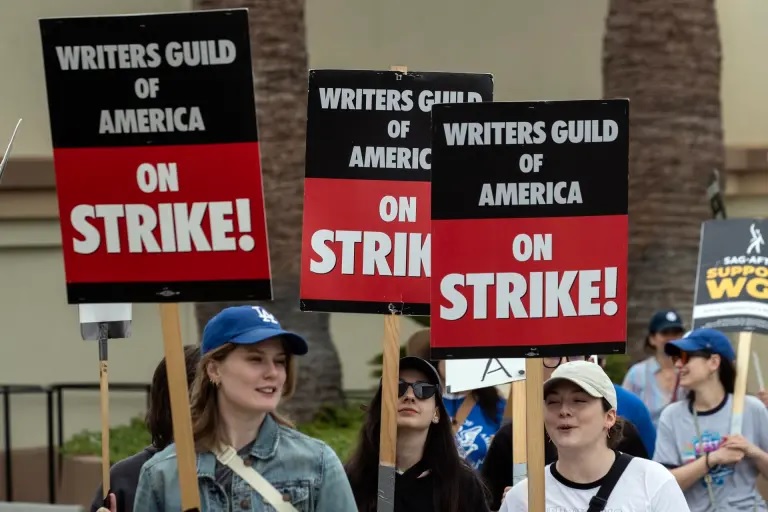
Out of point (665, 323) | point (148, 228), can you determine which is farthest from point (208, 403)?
point (665, 323)

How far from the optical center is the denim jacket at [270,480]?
5.59 m

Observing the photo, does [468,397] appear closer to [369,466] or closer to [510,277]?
[369,466]

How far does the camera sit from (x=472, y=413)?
365 inches

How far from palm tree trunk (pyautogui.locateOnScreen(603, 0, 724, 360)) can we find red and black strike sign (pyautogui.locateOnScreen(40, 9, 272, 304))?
948cm

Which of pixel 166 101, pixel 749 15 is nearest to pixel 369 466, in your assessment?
pixel 166 101

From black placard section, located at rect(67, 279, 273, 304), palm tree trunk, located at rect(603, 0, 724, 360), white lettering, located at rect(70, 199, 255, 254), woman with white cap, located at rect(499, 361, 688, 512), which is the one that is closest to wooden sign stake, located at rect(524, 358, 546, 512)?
woman with white cap, located at rect(499, 361, 688, 512)

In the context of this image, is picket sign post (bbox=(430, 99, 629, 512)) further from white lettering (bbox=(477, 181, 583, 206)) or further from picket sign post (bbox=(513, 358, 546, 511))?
picket sign post (bbox=(513, 358, 546, 511))

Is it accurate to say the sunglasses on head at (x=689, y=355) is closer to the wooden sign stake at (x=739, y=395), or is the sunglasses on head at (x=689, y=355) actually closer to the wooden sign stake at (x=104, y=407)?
the wooden sign stake at (x=739, y=395)

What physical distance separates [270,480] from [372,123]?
6.92 ft

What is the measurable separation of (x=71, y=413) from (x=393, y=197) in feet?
31.3

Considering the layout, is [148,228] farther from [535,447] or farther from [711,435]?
[711,435]

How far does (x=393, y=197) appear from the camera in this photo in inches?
285

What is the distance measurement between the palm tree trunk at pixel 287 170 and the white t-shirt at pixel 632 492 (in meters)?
7.73

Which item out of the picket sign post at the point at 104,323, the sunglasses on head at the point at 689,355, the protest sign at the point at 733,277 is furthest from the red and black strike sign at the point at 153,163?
the protest sign at the point at 733,277
